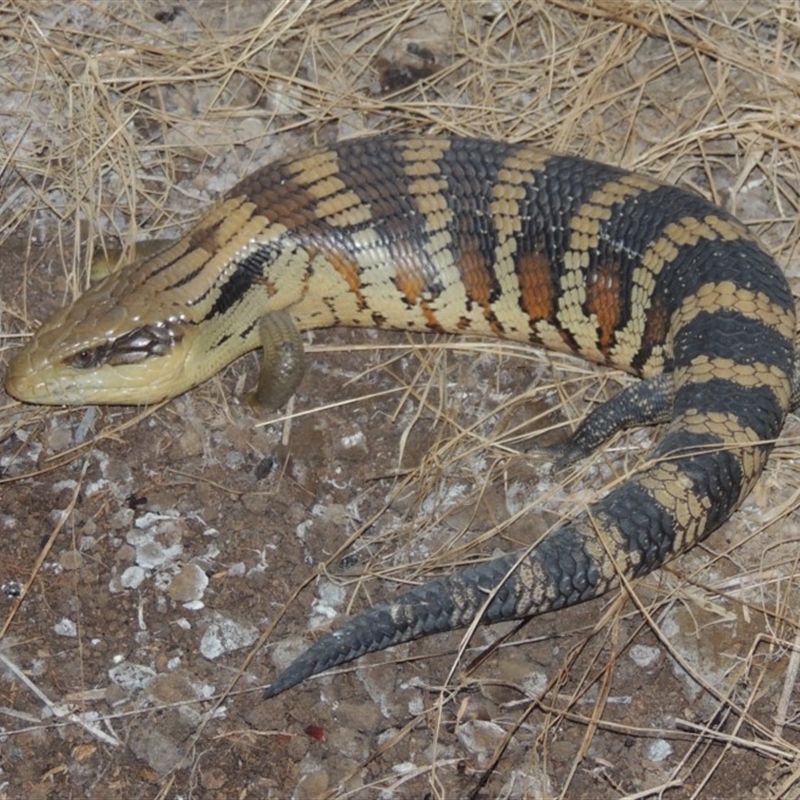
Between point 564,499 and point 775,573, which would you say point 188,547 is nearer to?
point 564,499

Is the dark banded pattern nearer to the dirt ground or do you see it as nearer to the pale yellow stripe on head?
the pale yellow stripe on head

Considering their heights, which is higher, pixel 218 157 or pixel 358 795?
pixel 218 157

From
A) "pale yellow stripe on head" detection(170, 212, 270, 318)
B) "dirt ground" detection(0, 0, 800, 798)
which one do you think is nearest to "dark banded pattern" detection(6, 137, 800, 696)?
"pale yellow stripe on head" detection(170, 212, 270, 318)

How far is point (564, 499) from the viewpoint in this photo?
4.13 m

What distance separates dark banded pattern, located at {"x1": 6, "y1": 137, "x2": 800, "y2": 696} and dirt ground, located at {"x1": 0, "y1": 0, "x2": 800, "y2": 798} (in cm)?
15

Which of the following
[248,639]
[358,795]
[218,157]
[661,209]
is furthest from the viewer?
[218,157]

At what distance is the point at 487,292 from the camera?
4602 millimetres

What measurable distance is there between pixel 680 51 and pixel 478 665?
2.72 metres

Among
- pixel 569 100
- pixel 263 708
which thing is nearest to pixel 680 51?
pixel 569 100

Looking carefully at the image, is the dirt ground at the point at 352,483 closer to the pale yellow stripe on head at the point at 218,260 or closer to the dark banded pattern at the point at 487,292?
the dark banded pattern at the point at 487,292

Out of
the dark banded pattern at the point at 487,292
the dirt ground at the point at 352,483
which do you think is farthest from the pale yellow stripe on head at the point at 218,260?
the dirt ground at the point at 352,483

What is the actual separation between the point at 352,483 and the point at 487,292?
0.86 metres

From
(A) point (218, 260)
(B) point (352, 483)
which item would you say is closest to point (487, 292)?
(B) point (352, 483)

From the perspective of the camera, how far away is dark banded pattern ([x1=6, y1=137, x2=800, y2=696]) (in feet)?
13.1
